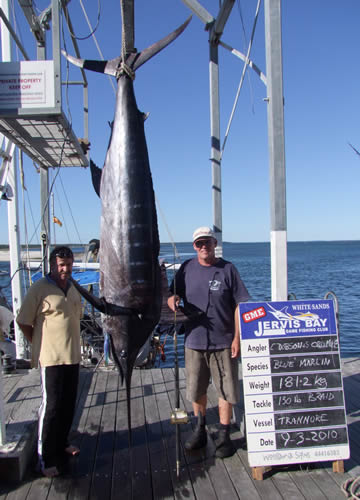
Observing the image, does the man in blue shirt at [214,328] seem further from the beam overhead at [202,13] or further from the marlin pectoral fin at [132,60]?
the beam overhead at [202,13]

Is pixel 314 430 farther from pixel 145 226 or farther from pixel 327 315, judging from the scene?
pixel 145 226

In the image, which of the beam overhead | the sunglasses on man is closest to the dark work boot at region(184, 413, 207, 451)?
the sunglasses on man

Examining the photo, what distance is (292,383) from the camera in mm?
2420

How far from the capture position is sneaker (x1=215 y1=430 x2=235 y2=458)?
8.16 feet

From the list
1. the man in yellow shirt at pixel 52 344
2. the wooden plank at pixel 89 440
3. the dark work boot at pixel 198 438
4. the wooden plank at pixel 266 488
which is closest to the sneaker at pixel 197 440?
the dark work boot at pixel 198 438

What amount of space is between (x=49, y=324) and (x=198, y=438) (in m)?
1.23

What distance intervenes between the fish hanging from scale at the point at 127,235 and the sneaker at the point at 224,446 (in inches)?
37.5

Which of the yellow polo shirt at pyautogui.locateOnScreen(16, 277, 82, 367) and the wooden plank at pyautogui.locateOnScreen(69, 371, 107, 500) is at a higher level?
the yellow polo shirt at pyautogui.locateOnScreen(16, 277, 82, 367)

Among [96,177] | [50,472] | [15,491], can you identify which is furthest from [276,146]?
[15,491]

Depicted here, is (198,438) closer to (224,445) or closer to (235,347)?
(224,445)

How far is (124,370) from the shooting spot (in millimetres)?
1895

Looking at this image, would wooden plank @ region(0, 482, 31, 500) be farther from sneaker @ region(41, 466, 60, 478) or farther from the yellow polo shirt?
the yellow polo shirt

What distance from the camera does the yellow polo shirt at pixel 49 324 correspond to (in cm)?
229

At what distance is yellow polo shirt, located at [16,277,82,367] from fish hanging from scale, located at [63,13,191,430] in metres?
0.53
